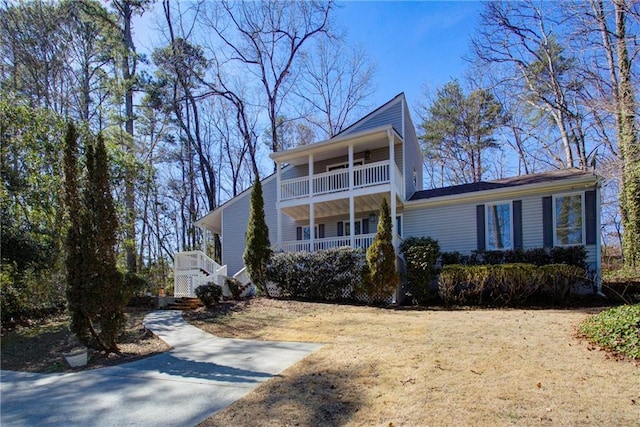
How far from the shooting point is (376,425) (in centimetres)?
359

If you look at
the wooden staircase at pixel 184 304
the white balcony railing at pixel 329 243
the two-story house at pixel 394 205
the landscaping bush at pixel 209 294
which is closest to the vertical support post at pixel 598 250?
the two-story house at pixel 394 205

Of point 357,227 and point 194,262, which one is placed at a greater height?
point 357,227

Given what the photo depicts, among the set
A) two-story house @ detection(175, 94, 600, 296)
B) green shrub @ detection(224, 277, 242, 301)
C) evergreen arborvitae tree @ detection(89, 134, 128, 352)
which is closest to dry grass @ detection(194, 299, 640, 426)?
evergreen arborvitae tree @ detection(89, 134, 128, 352)

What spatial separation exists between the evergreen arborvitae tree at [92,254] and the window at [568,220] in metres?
12.9

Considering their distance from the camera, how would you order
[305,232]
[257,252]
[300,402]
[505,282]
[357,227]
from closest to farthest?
[300,402] → [505,282] → [257,252] → [357,227] → [305,232]

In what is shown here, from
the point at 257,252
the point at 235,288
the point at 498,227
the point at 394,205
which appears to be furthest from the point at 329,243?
the point at 498,227

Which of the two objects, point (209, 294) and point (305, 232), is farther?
point (305, 232)

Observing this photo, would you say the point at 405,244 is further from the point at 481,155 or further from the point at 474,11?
the point at 481,155

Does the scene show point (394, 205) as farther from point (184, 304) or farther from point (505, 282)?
point (184, 304)

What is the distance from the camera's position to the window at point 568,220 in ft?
38.5

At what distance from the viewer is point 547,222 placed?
12.1 meters

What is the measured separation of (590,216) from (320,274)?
351 inches

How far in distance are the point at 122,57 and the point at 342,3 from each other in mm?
13653

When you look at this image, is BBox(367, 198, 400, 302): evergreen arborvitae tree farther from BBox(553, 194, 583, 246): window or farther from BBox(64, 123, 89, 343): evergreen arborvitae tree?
BBox(64, 123, 89, 343): evergreen arborvitae tree
